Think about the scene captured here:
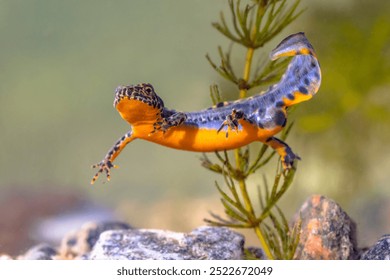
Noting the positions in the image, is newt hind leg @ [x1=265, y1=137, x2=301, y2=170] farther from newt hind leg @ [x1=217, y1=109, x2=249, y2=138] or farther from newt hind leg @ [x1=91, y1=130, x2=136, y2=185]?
newt hind leg @ [x1=91, y1=130, x2=136, y2=185]

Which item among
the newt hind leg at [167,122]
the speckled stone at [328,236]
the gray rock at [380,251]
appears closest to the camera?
the newt hind leg at [167,122]

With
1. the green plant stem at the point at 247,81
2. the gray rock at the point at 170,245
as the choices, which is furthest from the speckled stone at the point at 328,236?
the gray rock at the point at 170,245

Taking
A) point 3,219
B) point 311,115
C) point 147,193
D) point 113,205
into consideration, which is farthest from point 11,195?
point 311,115

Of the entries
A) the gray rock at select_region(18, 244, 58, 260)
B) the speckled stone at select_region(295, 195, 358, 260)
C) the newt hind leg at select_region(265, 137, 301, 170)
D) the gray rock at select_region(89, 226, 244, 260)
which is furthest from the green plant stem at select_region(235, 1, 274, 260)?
the gray rock at select_region(18, 244, 58, 260)

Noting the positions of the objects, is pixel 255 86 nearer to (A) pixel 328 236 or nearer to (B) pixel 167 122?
(B) pixel 167 122

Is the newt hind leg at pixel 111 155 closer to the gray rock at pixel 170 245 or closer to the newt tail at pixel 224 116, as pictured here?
the newt tail at pixel 224 116

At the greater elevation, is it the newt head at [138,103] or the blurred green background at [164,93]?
the blurred green background at [164,93]
